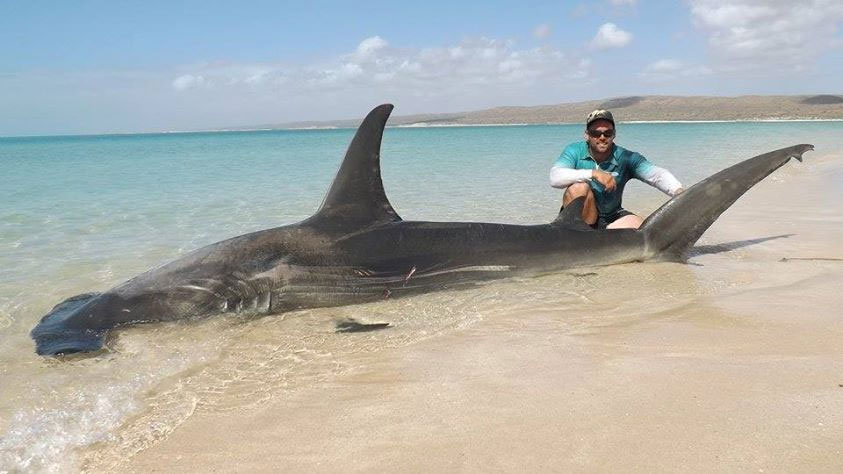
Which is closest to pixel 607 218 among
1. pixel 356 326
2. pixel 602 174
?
pixel 602 174

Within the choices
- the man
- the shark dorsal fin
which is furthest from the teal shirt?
the shark dorsal fin

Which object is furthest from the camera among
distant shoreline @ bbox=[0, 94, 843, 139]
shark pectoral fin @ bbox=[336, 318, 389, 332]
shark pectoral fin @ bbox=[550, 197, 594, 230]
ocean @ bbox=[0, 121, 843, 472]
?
distant shoreline @ bbox=[0, 94, 843, 139]

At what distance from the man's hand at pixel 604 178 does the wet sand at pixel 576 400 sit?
57.3 inches

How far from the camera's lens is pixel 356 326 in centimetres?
416

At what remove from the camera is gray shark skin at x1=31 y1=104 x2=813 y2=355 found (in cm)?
429

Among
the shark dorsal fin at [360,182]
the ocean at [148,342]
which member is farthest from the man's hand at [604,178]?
the shark dorsal fin at [360,182]

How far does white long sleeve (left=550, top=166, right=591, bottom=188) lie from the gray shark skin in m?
0.41

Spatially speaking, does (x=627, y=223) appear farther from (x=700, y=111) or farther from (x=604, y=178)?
(x=700, y=111)

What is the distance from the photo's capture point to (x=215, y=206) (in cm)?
1170

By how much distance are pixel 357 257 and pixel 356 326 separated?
75 centimetres

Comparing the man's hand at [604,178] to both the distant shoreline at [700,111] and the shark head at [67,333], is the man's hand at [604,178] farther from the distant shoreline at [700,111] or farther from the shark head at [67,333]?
the distant shoreline at [700,111]

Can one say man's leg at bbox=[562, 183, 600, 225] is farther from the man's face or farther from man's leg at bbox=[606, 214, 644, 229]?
the man's face

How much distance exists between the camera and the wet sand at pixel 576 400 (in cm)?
222

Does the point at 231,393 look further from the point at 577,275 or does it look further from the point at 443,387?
the point at 577,275
